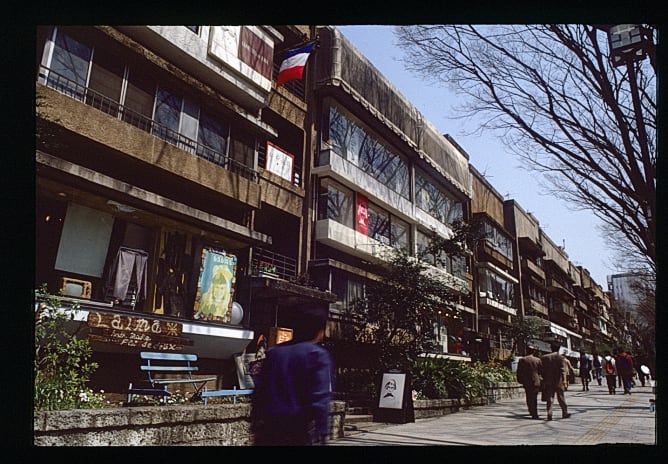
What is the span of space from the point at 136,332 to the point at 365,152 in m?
14.3

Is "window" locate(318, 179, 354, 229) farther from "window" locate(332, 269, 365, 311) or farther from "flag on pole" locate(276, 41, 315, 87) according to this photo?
"flag on pole" locate(276, 41, 315, 87)

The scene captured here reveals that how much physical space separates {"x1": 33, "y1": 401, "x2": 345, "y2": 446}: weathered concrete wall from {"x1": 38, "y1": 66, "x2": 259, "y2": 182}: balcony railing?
7.58 m

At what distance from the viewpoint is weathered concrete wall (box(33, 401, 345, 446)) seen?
5324 mm

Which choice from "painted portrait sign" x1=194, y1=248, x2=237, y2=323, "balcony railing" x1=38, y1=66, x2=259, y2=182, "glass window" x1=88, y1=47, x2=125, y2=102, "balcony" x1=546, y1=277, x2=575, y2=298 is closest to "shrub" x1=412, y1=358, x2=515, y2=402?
"painted portrait sign" x1=194, y1=248, x2=237, y2=323

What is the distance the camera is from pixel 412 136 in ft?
84.2

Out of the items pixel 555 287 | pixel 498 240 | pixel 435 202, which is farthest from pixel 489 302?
pixel 555 287

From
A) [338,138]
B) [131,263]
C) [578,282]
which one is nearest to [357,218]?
[338,138]

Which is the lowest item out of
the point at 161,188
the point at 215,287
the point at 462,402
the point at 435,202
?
the point at 462,402

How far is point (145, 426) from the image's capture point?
6.12 meters

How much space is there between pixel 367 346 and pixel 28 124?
12.6 metres

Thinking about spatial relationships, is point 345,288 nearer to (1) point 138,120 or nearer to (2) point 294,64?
(2) point 294,64

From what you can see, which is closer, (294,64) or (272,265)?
(272,265)
